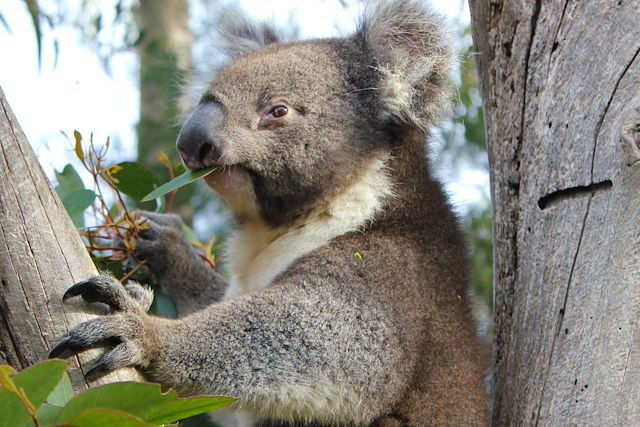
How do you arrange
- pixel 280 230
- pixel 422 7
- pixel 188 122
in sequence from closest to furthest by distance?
pixel 188 122 → pixel 280 230 → pixel 422 7

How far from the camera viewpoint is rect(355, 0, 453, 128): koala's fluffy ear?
3.00 m

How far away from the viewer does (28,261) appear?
1856 millimetres

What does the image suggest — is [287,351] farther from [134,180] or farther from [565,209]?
[134,180]

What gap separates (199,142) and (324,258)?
59cm

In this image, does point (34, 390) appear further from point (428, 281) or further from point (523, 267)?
point (428, 281)

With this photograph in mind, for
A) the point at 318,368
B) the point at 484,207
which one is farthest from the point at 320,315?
the point at 484,207

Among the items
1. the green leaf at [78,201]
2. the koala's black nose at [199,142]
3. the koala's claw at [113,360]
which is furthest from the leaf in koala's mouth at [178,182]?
the koala's claw at [113,360]

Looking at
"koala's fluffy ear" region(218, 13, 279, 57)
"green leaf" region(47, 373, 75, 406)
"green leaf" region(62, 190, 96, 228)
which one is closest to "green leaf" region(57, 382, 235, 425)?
"green leaf" region(47, 373, 75, 406)

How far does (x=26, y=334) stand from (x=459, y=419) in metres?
1.42

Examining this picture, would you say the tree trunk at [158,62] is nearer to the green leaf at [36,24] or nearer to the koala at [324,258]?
the green leaf at [36,24]

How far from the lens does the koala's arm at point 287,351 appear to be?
2.28 m

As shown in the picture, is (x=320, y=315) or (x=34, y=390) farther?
(x=320, y=315)

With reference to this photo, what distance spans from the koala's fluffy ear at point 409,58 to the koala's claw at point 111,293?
1.20 m

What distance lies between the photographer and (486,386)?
8.94 feet
